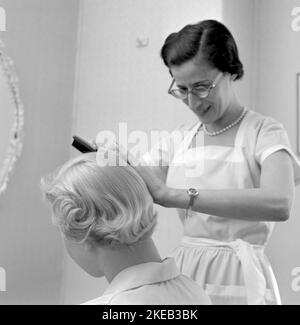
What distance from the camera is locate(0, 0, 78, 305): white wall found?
2.77 m

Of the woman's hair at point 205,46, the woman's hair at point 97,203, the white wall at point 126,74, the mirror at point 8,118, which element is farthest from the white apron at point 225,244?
the mirror at point 8,118

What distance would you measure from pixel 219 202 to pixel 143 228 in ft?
1.10

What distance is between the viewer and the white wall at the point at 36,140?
2.77m

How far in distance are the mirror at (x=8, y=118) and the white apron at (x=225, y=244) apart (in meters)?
1.28

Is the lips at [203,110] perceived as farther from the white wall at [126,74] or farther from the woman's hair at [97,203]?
the white wall at [126,74]

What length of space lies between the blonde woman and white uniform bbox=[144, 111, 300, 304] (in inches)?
12.9

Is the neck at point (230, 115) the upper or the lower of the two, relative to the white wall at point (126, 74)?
lower

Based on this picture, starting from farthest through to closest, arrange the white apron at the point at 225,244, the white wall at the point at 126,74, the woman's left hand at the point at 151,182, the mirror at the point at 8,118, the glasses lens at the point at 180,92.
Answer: the white wall at the point at 126,74 → the mirror at the point at 8,118 → the glasses lens at the point at 180,92 → the white apron at the point at 225,244 → the woman's left hand at the point at 151,182

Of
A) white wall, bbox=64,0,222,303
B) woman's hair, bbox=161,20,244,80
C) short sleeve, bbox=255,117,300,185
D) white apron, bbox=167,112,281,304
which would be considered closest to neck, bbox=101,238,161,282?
white apron, bbox=167,112,281,304

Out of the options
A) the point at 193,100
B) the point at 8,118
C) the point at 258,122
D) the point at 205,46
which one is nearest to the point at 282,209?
the point at 258,122

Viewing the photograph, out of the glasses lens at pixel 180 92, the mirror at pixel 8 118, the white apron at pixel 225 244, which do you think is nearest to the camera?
the white apron at pixel 225 244

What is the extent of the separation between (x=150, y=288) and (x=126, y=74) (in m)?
2.01

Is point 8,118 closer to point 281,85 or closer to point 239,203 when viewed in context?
point 281,85

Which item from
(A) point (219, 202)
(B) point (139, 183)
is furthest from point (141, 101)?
(B) point (139, 183)
